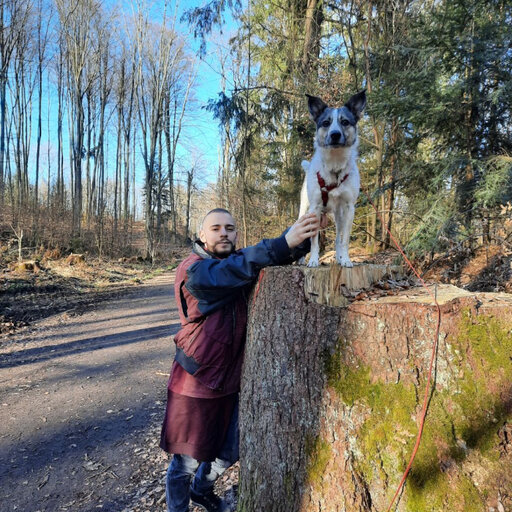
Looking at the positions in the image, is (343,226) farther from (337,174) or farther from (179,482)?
(179,482)

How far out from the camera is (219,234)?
2502 mm

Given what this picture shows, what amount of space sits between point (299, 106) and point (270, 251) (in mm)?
10390

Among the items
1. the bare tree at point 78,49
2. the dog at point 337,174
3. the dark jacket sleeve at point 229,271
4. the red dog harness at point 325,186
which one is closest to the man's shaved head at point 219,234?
the dark jacket sleeve at point 229,271

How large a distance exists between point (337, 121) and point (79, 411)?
4417 mm

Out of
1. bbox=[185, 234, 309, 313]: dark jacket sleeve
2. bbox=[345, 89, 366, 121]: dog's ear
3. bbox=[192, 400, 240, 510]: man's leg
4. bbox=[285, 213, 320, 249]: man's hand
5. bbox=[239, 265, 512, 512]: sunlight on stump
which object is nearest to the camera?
bbox=[239, 265, 512, 512]: sunlight on stump

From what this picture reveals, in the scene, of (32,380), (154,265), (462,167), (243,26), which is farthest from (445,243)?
(154,265)

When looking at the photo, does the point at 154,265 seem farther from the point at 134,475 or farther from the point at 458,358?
the point at 458,358

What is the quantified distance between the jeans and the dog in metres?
1.49

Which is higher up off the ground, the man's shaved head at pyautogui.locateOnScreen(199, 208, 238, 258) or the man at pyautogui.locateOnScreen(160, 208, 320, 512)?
the man's shaved head at pyautogui.locateOnScreen(199, 208, 238, 258)

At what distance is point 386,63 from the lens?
9555mm

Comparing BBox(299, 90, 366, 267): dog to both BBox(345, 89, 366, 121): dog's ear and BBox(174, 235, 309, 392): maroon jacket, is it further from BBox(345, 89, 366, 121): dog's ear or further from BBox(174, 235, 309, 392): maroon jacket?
BBox(174, 235, 309, 392): maroon jacket

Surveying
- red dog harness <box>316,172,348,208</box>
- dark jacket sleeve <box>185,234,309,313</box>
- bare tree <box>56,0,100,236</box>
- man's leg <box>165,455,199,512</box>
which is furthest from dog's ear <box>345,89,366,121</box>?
bare tree <box>56,0,100,236</box>

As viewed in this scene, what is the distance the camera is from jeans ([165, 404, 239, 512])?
7.70 ft

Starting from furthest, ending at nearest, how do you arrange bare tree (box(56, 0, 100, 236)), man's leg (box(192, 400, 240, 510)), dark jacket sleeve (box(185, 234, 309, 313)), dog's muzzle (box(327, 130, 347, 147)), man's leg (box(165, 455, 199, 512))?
bare tree (box(56, 0, 100, 236)) → dog's muzzle (box(327, 130, 347, 147)) → man's leg (box(192, 400, 240, 510)) → man's leg (box(165, 455, 199, 512)) → dark jacket sleeve (box(185, 234, 309, 313))
